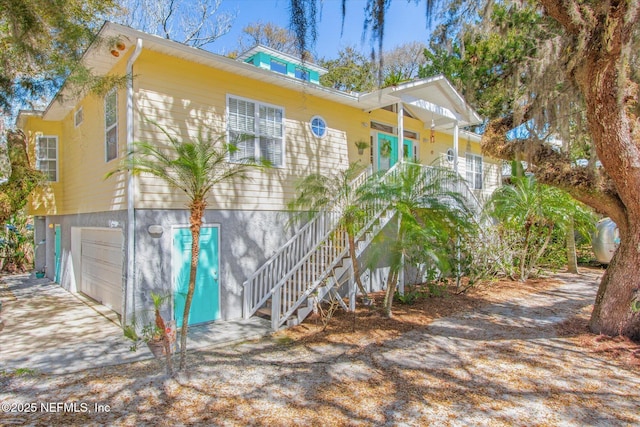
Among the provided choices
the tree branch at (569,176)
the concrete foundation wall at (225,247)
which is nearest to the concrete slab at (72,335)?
the concrete foundation wall at (225,247)

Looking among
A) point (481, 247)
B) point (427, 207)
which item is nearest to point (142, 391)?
point (427, 207)

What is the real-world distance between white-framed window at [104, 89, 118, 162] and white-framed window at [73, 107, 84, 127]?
2.22 metres

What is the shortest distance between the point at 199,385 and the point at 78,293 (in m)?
8.03

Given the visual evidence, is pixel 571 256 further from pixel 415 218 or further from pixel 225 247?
pixel 225 247

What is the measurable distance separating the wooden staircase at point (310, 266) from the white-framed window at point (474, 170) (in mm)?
8584

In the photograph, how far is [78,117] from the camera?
32.5 ft

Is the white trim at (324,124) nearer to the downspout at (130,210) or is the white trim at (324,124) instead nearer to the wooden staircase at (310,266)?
the wooden staircase at (310,266)

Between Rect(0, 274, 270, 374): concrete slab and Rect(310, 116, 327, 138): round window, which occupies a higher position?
Rect(310, 116, 327, 138): round window

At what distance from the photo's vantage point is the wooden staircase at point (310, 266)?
740 cm

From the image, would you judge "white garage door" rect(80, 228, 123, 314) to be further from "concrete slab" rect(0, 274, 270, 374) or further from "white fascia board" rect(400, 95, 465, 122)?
"white fascia board" rect(400, 95, 465, 122)

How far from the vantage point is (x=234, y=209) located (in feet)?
25.8

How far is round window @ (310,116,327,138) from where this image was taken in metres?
9.40

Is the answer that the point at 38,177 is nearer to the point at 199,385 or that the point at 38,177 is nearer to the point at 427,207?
the point at 199,385

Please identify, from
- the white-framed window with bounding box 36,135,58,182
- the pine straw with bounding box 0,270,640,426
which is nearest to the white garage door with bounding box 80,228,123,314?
the white-framed window with bounding box 36,135,58,182
